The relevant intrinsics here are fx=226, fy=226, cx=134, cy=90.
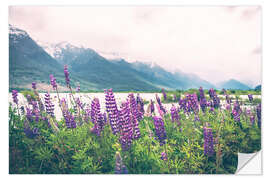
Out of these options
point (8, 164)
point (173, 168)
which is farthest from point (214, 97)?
point (8, 164)

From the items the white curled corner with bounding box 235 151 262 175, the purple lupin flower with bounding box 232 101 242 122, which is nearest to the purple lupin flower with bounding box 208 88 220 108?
the purple lupin flower with bounding box 232 101 242 122

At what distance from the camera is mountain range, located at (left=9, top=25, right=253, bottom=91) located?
10.6 ft

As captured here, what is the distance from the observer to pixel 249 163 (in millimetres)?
3010

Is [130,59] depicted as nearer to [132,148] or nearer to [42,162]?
[132,148]

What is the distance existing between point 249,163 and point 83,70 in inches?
104

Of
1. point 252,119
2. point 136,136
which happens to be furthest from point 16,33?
point 252,119

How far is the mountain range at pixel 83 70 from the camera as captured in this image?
322cm

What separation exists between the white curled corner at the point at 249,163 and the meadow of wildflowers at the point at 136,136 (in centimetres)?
7

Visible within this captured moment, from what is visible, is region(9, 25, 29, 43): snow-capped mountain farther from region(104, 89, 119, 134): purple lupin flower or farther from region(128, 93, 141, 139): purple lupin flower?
region(128, 93, 141, 139): purple lupin flower

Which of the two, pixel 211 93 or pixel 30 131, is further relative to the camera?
pixel 211 93

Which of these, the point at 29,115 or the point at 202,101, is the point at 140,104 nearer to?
the point at 202,101

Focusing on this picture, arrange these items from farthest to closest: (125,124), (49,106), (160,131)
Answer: (49,106)
(160,131)
(125,124)
